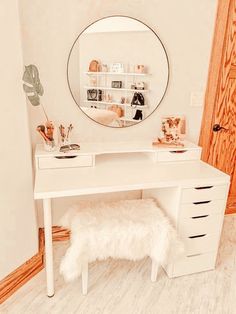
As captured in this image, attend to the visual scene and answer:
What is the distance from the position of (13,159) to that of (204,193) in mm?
1188

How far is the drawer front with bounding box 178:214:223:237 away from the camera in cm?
172

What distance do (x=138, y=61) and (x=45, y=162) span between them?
972 millimetres

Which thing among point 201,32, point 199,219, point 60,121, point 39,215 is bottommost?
point 39,215

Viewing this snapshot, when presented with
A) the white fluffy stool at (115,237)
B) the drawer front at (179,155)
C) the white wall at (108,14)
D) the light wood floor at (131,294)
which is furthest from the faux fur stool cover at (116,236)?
the white wall at (108,14)

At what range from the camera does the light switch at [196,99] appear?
2135 mm

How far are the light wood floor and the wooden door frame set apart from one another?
1050mm

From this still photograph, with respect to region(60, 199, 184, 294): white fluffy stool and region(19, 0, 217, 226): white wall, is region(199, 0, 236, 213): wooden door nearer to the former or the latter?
region(19, 0, 217, 226): white wall

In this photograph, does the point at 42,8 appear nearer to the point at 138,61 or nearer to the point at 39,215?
the point at 138,61

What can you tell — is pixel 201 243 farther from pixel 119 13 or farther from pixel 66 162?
pixel 119 13

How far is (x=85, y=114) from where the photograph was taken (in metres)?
1.93

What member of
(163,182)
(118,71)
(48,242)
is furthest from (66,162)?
(118,71)

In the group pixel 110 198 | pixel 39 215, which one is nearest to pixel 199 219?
pixel 110 198

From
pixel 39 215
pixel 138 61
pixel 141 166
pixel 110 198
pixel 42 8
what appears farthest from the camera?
pixel 110 198

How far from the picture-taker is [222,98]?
2.26 meters
